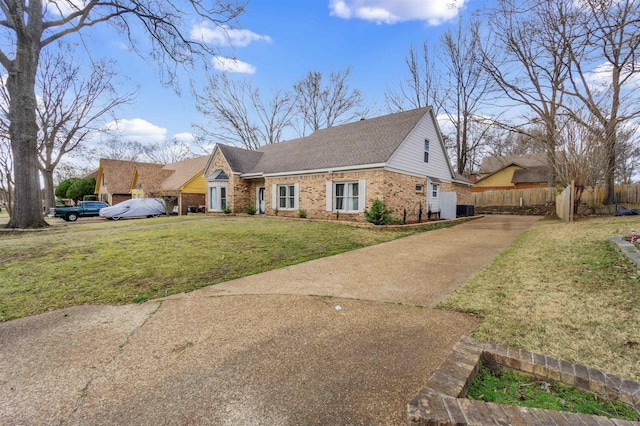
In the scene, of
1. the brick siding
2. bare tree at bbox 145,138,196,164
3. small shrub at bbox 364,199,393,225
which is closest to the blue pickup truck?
the brick siding

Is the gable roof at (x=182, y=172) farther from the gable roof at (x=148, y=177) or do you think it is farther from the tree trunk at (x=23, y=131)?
the tree trunk at (x=23, y=131)

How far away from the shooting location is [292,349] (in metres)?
2.80

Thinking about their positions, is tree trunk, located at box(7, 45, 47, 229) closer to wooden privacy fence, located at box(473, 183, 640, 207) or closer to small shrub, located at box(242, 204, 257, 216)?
small shrub, located at box(242, 204, 257, 216)

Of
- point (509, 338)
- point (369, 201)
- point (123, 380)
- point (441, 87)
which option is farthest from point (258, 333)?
point (441, 87)

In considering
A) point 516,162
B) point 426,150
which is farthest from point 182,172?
point 516,162

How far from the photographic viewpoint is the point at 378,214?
1212cm

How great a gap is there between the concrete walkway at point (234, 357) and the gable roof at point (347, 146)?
966 cm

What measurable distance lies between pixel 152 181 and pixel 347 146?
21.8 metres

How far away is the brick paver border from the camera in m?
1.79

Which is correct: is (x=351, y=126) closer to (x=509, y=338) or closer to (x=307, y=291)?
(x=307, y=291)

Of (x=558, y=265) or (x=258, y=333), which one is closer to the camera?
(x=258, y=333)

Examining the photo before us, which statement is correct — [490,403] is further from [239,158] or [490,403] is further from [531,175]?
[531,175]

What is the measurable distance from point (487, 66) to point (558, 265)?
56.2 feet

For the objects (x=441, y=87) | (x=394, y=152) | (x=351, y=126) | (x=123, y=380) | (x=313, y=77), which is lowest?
(x=123, y=380)
